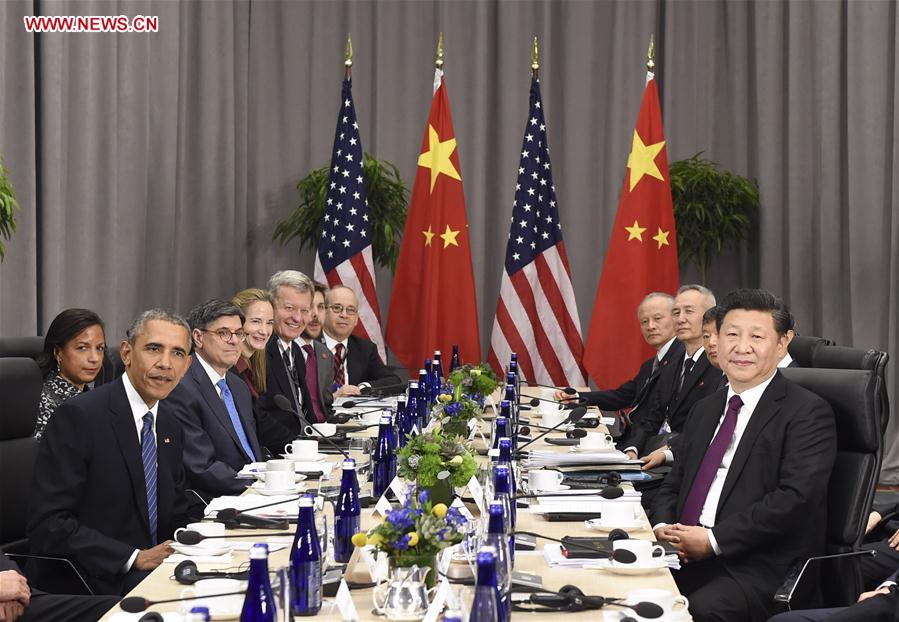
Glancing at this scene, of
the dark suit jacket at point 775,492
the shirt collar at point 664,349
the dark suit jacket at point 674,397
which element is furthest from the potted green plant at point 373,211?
the dark suit jacket at point 775,492

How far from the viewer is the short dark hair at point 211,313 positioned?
3.99 metres

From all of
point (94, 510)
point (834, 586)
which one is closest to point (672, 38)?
point (834, 586)

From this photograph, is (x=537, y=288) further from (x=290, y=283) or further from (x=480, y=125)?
(x=290, y=283)

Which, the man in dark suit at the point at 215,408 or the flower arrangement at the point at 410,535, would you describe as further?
the man in dark suit at the point at 215,408

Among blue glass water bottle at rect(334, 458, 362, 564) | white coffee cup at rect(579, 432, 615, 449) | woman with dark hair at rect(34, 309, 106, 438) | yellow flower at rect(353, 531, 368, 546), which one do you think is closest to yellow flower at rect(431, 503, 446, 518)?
yellow flower at rect(353, 531, 368, 546)

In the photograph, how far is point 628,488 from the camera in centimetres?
321

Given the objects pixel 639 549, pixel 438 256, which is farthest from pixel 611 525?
pixel 438 256

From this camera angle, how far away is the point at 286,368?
5.06 metres

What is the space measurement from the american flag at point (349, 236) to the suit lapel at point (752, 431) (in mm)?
4422

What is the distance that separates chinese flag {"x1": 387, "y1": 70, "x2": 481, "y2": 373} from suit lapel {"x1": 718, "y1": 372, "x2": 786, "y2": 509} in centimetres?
449

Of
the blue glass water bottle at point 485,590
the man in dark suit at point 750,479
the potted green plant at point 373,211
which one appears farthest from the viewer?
the potted green plant at point 373,211

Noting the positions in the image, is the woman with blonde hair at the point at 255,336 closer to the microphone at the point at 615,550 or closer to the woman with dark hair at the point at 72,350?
the woman with dark hair at the point at 72,350

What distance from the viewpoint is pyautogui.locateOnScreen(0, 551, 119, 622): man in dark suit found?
2527 millimetres

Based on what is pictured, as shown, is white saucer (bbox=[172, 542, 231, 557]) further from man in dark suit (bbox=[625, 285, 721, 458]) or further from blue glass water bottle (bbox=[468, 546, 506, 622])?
man in dark suit (bbox=[625, 285, 721, 458])
